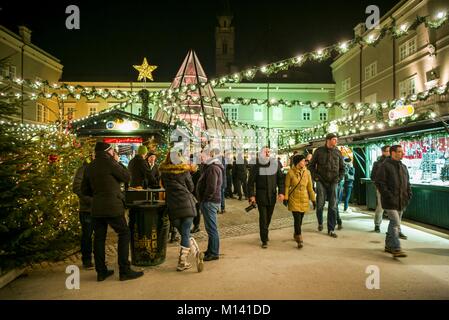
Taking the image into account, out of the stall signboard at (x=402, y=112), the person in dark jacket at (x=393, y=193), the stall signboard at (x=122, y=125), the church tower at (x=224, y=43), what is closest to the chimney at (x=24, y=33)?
the church tower at (x=224, y=43)

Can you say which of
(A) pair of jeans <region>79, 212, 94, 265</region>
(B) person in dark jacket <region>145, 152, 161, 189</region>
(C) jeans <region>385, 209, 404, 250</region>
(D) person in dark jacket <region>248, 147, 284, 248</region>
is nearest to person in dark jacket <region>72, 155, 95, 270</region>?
(A) pair of jeans <region>79, 212, 94, 265</region>

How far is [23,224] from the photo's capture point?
5.14 meters

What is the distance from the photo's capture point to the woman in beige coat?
23.4ft

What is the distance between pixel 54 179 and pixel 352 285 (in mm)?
5107

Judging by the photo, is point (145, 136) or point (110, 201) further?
point (145, 136)

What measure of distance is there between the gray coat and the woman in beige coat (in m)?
3.54

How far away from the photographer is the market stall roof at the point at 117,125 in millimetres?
14555

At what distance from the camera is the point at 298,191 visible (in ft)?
23.7

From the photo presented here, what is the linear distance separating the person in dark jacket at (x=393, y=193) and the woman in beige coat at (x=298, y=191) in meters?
1.43

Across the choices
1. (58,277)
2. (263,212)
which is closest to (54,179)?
(58,277)

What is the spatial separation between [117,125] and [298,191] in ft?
31.6

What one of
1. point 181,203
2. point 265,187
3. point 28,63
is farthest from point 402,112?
point 28,63
